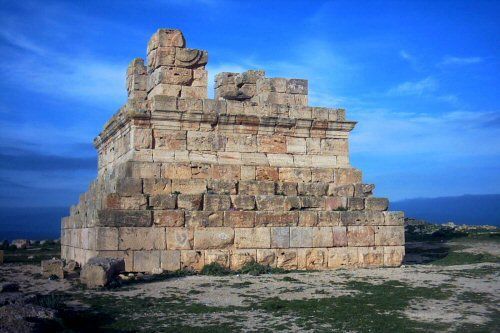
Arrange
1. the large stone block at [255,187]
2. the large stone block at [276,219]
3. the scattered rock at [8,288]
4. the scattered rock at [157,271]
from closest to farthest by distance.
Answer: the scattered rock at [8,288] < the scattered rock at [157,271] < the large stone block at [276,219] < the large stone block at [255,187]

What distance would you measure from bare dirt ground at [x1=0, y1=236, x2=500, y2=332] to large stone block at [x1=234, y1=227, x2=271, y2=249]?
3.15 ft

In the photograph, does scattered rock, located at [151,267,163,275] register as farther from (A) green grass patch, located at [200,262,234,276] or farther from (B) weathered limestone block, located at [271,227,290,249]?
(B) weathered limestone block, located at [271,227,290,249]

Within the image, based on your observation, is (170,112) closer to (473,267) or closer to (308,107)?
(308,107)

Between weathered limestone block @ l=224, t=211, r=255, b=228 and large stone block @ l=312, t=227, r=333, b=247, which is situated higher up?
weathered limestone block @ l=224, t=211, r=255, b=228

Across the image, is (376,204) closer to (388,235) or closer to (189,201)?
(388,235)

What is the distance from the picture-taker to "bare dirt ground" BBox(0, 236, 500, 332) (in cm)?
683

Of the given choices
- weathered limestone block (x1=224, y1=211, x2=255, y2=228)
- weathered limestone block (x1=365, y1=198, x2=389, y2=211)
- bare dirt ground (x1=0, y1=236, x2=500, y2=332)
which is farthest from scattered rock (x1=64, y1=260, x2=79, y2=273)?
weathered limestone block (x1=365, y1=198, x2=389, y2=211)

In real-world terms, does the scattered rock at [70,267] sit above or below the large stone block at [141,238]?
below

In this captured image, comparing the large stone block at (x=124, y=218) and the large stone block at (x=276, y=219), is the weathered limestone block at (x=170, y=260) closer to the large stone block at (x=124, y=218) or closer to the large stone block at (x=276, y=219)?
the large stone block at (x=124, y=218)

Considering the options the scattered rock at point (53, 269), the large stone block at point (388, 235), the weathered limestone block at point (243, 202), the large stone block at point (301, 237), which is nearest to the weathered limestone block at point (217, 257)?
the weathered limestone block at point (243, 202)

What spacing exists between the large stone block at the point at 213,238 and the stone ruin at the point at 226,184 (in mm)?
21

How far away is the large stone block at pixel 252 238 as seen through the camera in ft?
38.5

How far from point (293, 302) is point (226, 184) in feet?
15.0

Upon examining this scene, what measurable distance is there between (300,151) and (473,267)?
15.7 ft
